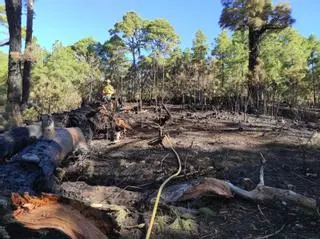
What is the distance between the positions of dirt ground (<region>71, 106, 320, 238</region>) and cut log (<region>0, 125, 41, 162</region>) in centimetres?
105

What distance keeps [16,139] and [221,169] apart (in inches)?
123

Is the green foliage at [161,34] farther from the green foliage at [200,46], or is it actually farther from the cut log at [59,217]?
the cut log at [59,217]

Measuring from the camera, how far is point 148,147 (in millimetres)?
7352

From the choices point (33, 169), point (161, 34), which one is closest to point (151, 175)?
point (33, 169)

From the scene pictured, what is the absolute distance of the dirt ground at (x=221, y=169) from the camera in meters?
3.88

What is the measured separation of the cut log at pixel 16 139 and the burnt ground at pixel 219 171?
103 centimetres

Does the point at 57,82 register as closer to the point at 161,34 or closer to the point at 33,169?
the point at 33,169

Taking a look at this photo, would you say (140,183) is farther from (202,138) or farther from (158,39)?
(158,39)

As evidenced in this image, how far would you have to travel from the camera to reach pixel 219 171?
5691 millimetres

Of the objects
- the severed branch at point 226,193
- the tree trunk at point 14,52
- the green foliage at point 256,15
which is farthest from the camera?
the green foliage at point 256,15

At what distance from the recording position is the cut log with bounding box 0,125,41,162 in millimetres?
6121

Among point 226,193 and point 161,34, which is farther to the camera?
point 161,34

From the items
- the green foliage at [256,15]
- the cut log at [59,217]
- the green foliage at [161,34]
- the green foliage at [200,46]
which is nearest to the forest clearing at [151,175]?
the cut log at [59,217]

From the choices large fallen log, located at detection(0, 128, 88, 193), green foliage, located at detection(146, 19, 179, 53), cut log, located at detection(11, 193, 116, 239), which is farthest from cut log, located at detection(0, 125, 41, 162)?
A: green foliage, located at detection(146, 19, 179, 53)
